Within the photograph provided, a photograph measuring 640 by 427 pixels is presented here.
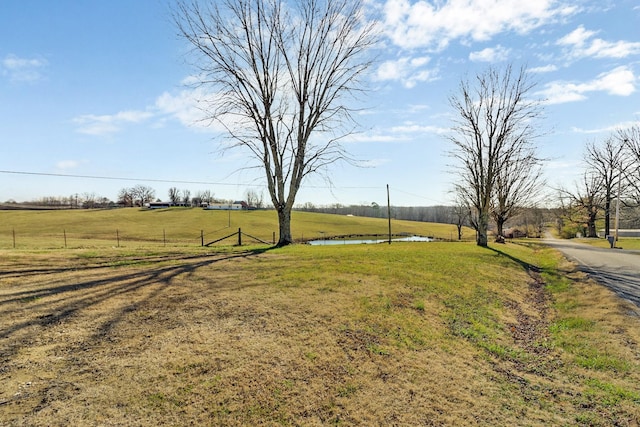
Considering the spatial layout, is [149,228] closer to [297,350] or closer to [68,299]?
[68,299]

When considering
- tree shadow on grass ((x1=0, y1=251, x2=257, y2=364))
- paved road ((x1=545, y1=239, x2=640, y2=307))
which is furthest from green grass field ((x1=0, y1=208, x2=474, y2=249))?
paved road ((x1=545, y1=239, x2=640, y2=307))

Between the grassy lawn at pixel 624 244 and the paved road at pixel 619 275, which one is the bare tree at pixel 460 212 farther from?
the paved road at pixel 619 275

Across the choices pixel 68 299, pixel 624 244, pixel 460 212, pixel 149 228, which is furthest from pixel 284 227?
pixel 149 228

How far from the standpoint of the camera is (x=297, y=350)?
17.2 feet

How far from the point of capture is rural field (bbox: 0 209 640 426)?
12.8ft

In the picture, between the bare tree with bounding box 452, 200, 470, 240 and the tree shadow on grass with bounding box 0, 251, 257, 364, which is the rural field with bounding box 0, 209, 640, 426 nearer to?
the tree shadow on grass with bounding box 0, 251, 257, 364

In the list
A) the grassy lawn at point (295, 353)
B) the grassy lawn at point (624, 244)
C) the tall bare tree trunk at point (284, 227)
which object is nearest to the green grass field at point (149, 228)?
the tall bare tree trunk at point (284, 227)

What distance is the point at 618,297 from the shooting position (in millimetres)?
9461

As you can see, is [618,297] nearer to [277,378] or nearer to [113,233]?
[277,378]

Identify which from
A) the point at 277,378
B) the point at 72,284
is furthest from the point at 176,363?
the point at 72,284

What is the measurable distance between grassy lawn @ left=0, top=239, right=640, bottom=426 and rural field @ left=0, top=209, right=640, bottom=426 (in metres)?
0.02

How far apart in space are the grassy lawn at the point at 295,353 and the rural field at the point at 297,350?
0.08 ft

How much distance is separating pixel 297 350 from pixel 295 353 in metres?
0.10

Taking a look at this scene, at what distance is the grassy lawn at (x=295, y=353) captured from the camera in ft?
12.8
